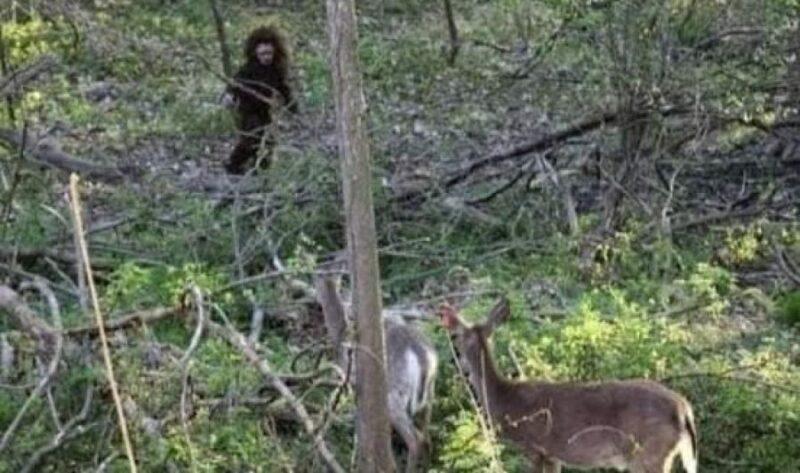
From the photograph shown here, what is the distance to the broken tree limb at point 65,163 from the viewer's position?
11445mm

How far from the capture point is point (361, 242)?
6.03m

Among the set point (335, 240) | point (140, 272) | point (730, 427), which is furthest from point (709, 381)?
point (335, 240)

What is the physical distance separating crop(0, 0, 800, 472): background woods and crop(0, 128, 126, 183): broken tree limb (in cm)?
2

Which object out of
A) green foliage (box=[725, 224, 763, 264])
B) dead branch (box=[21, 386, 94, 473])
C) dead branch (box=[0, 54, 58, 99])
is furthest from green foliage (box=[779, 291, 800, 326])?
dead branch (box=[0, 54, 58, 99])

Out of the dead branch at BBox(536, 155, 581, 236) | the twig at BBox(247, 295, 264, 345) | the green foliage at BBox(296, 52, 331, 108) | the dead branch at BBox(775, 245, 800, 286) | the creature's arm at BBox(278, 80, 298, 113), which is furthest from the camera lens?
the green foliage at BBox(296, 52, 331, 108)

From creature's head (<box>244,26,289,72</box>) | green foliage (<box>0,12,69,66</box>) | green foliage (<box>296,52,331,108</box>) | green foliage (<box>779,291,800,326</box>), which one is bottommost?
green foliage (<box>779,291,800,326</box>)

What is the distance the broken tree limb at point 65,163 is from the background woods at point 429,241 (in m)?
0.02

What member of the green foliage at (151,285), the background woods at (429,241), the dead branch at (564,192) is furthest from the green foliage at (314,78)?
the green foliage at (151,285)

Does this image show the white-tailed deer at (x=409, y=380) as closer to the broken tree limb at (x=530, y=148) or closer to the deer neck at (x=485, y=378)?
the deer neck at (x=485, y=378)

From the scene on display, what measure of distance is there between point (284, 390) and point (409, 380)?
77 cm

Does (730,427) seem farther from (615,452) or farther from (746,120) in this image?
(746,120)

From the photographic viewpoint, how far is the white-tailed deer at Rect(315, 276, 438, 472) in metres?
7.11

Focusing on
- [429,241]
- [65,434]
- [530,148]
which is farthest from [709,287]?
[530,148]

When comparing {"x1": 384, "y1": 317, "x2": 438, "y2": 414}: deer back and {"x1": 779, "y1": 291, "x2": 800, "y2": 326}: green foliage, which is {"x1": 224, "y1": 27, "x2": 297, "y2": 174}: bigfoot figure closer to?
{"x1": 779, "y1": 291, "x2": 800, "y2": 326}: green foliage
